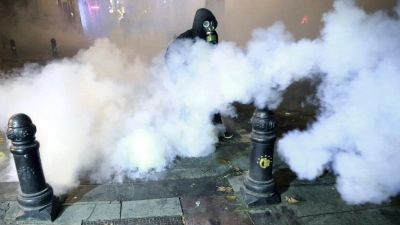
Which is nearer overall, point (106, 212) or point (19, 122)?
point (19, 122)

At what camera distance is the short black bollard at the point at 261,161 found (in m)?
3.45

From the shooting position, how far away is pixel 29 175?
3.26 m

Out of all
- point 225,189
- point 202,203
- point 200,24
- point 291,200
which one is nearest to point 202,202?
point 202,203

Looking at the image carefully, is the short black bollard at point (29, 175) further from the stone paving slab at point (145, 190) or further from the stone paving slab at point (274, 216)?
the stone paving slab at point (274, 216)

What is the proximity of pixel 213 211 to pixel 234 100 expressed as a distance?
4.77ft

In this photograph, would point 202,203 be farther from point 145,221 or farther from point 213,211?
point 145,221

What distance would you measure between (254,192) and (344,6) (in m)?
2.53

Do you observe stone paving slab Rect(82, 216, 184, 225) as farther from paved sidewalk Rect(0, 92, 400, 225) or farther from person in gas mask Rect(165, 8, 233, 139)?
person in gas mask Rect(165, 8, 233, 139)

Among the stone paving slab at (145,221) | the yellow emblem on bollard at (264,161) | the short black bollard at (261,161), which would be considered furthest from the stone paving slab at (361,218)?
the stone paving slab at (145,221)

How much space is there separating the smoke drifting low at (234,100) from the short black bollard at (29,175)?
48 cm

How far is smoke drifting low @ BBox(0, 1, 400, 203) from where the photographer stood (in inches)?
136

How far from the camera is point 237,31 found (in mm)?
22562

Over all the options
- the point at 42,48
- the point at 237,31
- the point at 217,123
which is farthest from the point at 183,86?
the point at 42,48

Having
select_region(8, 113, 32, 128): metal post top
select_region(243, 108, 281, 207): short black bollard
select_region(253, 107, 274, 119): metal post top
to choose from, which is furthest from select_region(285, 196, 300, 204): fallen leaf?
select_region(8, 113, 32, 128): metal post top
